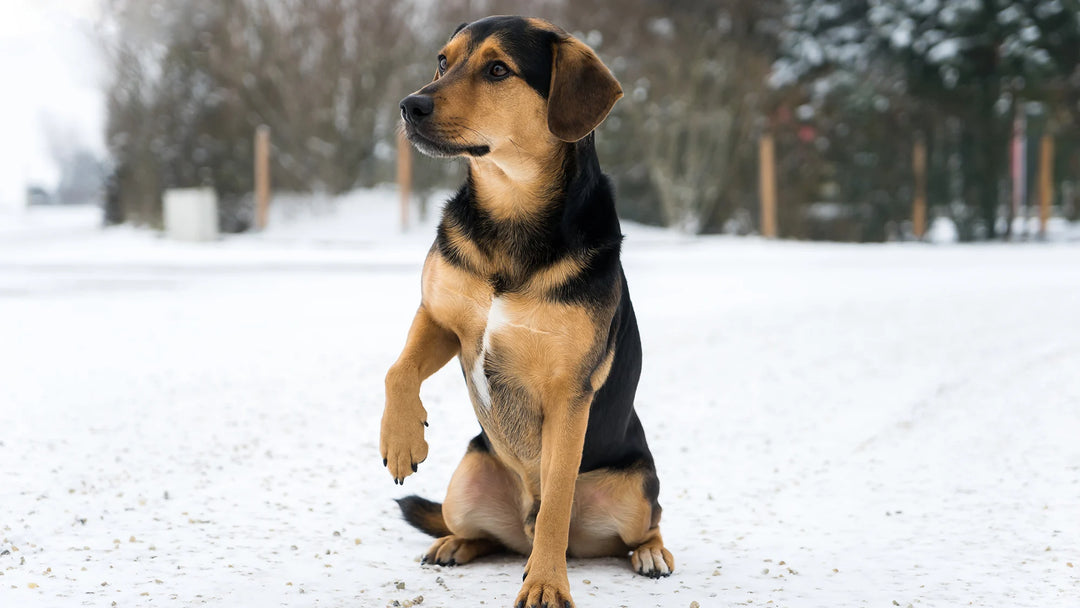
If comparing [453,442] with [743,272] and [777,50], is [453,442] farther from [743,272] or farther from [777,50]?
[777,50]

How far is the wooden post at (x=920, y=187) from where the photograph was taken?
19.0 meters

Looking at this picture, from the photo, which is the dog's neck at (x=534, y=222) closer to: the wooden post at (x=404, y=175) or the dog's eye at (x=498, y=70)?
A: the dog's eye at (x=498, y=70)

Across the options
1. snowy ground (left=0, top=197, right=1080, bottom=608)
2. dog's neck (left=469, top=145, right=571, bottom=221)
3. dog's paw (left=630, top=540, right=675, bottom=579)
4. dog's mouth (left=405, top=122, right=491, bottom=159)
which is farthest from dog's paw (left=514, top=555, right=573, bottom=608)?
dog's mouth (left=405, top=122, right=491, bottom=159)

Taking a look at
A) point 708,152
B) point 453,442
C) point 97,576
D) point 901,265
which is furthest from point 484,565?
point 708,152

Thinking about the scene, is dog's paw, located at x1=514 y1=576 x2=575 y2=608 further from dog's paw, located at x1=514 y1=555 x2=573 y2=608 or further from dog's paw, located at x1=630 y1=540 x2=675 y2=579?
dog's paw, located at x1=630 y1=540 x2=675 y2=579

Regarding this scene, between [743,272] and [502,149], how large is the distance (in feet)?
32.8

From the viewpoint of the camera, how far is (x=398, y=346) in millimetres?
8078

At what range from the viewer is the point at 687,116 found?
19.8m

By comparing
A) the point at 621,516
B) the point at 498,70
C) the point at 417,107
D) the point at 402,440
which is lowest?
the point at 621,516

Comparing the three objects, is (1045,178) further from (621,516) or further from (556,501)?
(556,501)

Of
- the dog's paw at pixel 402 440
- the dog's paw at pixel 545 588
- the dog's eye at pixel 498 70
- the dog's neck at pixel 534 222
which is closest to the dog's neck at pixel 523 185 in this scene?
the dog's neck at pixel 534 222

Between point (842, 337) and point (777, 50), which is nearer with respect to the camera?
point (842, 337)

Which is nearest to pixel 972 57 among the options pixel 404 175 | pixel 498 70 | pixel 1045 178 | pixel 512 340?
pixel 1045 178

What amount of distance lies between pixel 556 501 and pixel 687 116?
17.3 metres
